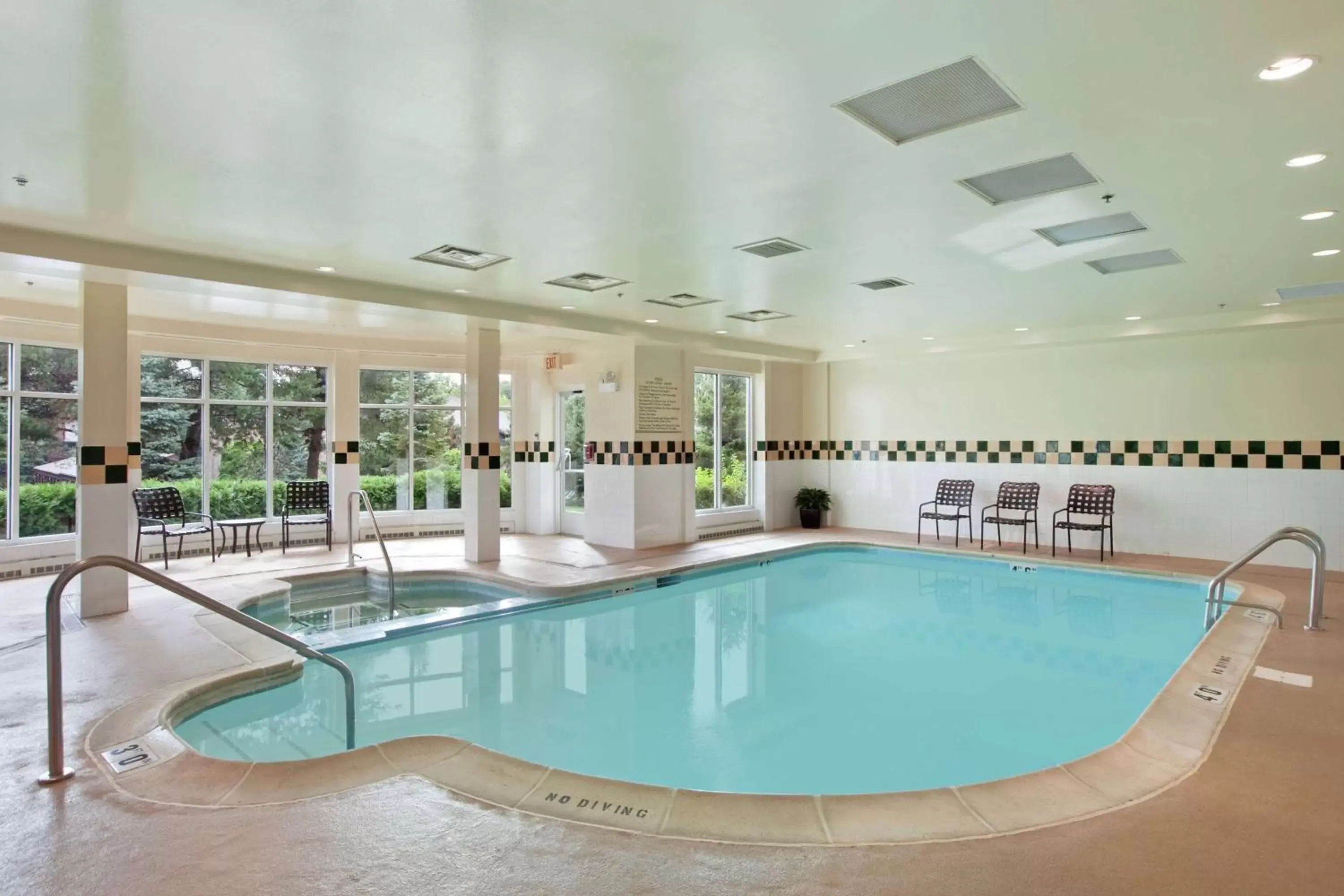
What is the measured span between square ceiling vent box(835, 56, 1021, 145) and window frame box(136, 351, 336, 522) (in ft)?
27.3

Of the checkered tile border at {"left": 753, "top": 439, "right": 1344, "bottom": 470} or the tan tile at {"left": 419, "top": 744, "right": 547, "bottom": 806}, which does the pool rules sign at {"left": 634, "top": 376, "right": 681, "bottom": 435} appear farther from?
the tan tile at {"left": 419, "top": 744, "right": 547, "bottom": 806}

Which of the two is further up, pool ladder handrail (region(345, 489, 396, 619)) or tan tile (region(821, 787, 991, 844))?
pool ladder handrail (region(345, 489, 396, 619))

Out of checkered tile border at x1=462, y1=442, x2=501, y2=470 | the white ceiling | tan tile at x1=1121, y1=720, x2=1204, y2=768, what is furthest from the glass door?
tan tile at x1=1121, y1=720, x2=1204, y2=768

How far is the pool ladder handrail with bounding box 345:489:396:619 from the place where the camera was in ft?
20.3

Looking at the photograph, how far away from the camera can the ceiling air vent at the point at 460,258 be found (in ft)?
17.1

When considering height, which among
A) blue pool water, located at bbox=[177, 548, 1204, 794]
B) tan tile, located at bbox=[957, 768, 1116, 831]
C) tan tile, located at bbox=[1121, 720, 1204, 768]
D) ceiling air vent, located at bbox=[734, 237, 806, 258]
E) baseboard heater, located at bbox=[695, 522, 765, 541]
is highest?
ceiling air vent, located at bbox=[734, 237, 806, 258]

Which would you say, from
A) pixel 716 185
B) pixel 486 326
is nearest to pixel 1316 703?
pixel 716 185

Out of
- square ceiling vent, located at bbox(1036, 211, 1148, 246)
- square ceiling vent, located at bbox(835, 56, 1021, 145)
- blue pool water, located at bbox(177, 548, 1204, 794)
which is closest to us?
square ceiling vent, located at bbox(835, 56, 1021, 145)

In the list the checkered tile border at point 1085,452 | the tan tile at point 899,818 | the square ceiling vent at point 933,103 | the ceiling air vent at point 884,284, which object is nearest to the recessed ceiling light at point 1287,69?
the square ceiling vent at point 933,103

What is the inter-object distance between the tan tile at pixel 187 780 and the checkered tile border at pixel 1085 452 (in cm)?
870

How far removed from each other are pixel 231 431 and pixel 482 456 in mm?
3638

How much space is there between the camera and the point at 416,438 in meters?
10.2

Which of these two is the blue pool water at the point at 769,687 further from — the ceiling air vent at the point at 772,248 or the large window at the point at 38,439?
the large window at the point at 38,439

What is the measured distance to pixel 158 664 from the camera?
4164mm
